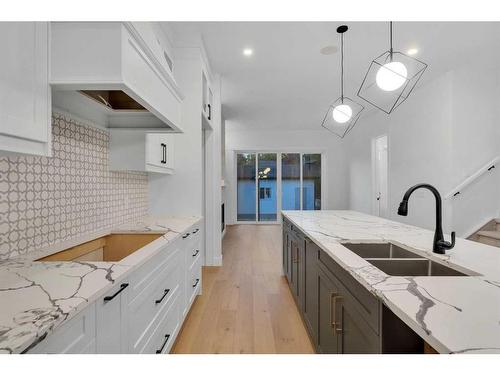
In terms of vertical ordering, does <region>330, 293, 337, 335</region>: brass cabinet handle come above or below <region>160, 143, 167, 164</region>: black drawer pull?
below

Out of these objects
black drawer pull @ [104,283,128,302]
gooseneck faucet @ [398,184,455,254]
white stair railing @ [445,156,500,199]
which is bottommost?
black drawer pull @ [104,283,128,302]

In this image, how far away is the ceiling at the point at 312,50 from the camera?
2729mm

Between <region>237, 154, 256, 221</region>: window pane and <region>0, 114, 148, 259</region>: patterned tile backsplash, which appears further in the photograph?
<region>237, 154, 256, 221</region>: window pane

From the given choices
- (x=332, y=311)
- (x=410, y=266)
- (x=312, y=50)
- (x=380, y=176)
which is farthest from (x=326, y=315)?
(x=380, y=176)

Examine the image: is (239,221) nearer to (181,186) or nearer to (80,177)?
(181,186)

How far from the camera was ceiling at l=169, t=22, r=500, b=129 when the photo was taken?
273cm

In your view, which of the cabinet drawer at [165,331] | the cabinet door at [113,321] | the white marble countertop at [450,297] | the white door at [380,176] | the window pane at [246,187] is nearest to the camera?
the white marble countertop at [450,297]

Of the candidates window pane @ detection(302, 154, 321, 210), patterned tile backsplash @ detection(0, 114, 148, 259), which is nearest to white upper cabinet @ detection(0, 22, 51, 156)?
patterned tile backsplash @ detection(0, 114, 148, 259)

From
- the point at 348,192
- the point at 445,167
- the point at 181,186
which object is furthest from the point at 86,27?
the point at 348,192

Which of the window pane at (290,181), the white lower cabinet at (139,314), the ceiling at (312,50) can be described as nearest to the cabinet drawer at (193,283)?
the white lower cabinet at (139,314)

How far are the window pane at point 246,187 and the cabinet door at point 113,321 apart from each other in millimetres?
6826

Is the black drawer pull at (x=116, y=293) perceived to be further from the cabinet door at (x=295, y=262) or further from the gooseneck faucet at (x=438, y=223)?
the cabinet door at (x=295, y=262)

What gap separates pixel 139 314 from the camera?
4.05ft

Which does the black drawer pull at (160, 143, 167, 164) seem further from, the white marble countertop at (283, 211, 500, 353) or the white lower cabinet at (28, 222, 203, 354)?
the white marble countertop at (283, 211, 500, 353)
